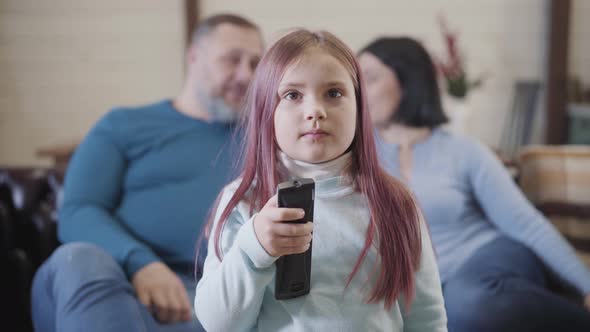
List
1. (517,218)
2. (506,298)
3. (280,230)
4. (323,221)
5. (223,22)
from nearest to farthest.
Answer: (280,230)
(323,221)
(506,298)
(517,218)
(223,22)

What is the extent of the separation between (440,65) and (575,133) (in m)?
0.81

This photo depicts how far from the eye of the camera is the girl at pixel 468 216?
3.71 ft

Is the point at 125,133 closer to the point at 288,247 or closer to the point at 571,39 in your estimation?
the point at 288,247

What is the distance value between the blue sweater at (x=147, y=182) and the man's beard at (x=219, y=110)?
0.04 metres

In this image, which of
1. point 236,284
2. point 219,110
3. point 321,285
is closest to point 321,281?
point 321,285

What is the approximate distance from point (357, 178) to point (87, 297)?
1.85ft

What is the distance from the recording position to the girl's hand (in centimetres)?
62

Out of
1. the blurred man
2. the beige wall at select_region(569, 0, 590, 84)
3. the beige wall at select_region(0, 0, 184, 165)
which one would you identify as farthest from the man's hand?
the beige wall at select_region(569, 0, 590, 84)

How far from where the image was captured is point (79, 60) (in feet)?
8.54

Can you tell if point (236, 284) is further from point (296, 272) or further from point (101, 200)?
point (101, 200)

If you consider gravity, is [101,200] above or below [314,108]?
below

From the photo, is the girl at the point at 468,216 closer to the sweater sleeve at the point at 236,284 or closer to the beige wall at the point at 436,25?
the sweater sleeve at the point at 236,284

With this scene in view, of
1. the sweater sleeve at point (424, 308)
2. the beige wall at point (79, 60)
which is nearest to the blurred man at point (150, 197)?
the sweater sleeve at point (424, 308)

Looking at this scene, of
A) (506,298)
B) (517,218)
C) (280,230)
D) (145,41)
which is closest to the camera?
(280,230)
